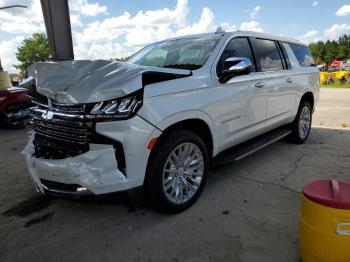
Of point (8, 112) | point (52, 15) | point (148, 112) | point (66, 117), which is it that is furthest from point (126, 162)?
point (8, 112)

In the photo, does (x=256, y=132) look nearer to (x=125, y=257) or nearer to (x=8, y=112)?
(x=125, y=257)

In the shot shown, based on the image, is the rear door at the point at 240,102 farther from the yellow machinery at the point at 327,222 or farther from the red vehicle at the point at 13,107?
the red vehicle at the point at 13,107

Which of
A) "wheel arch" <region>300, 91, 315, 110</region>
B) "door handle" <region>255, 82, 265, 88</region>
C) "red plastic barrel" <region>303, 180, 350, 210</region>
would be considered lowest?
"red plastic barrel" <region>303, 180, 350, 210</region>

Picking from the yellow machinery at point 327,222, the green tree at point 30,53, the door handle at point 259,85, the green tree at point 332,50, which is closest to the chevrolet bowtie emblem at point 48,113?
the yellow machinery at point 327,222

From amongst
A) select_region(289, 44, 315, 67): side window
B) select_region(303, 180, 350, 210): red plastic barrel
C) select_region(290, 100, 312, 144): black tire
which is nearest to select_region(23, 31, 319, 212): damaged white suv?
select_region(303, 180, 350, 210): red plastic barrel

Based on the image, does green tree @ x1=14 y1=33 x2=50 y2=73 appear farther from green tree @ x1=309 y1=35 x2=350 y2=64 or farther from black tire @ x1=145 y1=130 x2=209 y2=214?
green tree @ x1=309 y1=35 x2=350 y2=64

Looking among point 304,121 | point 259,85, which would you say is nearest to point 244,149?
point 259,85

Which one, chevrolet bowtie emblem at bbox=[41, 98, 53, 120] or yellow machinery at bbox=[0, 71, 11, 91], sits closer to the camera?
chevrolet bowtie emblem at bbox=[41, 98, 53, 120]

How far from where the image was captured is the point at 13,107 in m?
9.27

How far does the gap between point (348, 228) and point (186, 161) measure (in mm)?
1629

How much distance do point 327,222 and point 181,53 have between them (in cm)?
267

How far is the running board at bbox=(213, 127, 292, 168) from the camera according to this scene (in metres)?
3.76

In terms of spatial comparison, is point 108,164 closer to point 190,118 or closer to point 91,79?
point 91,79

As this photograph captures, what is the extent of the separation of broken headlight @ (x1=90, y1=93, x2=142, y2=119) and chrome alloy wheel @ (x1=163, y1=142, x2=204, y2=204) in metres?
0.64
